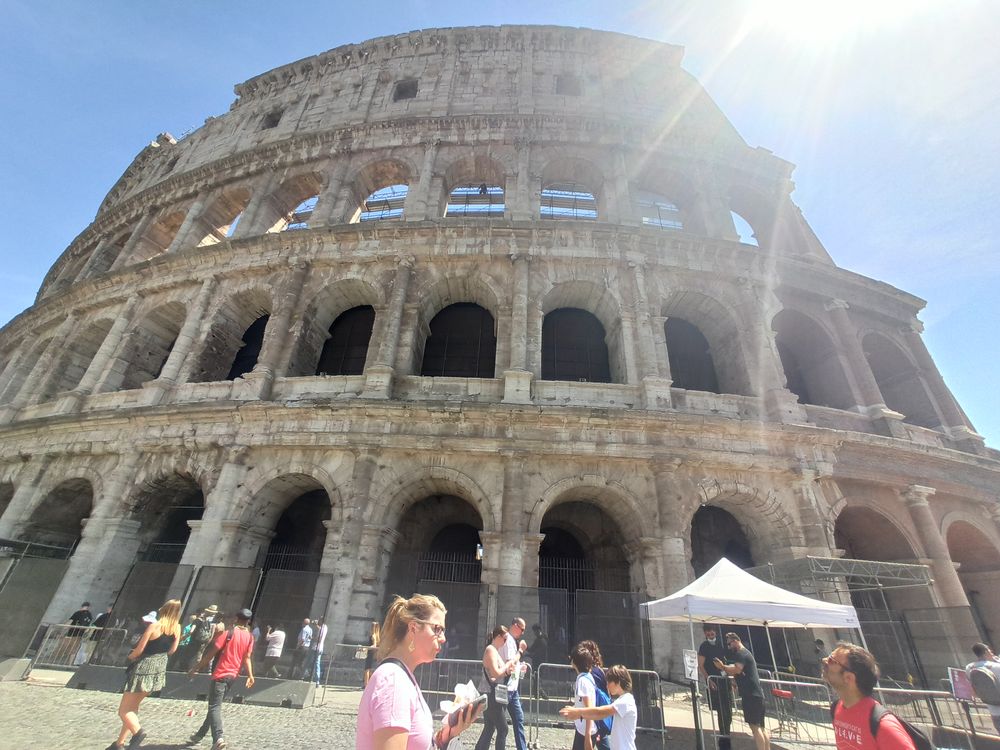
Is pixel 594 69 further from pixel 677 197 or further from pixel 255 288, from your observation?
pixel 255 288

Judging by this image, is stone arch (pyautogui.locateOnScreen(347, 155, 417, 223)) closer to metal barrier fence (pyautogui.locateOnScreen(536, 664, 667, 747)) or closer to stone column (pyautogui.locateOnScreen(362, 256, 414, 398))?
stone column (pyautogui.locateOnScreen(362, 256, 414, 398))

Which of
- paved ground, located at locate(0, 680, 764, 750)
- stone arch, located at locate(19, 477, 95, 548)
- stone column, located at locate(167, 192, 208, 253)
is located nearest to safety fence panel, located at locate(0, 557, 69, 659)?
paved ground, located at locate(0, 680, 764, 750)

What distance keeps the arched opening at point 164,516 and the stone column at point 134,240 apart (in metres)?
11.1

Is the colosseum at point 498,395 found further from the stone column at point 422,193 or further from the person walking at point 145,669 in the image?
the person walking at point 145,669

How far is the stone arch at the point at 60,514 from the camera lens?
1288 cm

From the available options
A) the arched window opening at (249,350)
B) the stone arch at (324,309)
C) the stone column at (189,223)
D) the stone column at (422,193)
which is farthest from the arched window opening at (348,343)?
the stone column at (189,223)

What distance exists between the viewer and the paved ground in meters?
5.28

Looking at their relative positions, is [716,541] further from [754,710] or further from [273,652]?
[273,652]

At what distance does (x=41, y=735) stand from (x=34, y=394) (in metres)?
15.2

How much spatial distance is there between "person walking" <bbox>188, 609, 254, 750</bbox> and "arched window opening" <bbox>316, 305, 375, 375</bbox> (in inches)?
353

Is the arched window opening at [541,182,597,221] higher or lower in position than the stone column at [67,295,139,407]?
higher

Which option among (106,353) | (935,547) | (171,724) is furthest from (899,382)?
(106,353)

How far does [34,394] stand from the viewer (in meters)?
15.6

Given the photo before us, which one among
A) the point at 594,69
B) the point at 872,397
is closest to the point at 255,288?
the point at 594,69
